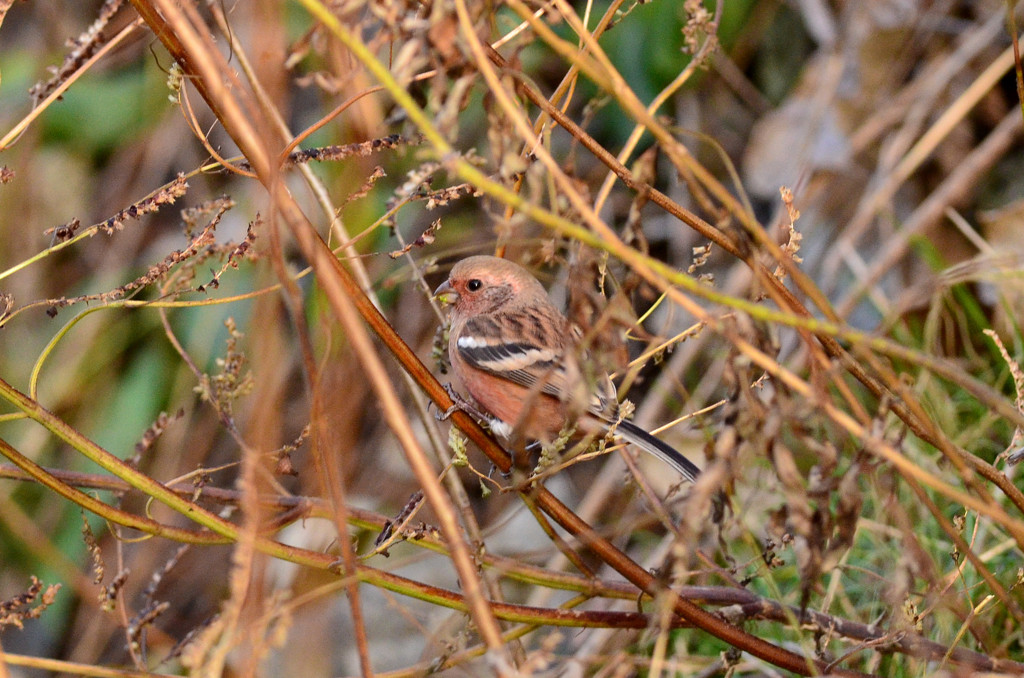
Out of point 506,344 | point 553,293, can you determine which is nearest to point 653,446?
point 506,344

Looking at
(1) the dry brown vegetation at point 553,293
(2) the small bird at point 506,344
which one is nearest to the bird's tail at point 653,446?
(2) the small bird at point 506,344

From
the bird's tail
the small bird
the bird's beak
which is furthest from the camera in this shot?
the bird's beak

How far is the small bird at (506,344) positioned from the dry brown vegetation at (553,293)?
252 millimetres

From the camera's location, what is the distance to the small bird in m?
3.19

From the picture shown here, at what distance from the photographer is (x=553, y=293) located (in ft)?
17.1

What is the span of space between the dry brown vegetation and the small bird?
0.83ft

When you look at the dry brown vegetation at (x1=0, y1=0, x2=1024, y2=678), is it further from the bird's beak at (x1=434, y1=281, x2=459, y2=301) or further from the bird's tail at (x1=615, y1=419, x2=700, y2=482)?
the bird's beak at (x1=434, y1=281, x2=459, y2=301)

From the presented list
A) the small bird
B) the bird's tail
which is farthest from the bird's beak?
the bird's tail

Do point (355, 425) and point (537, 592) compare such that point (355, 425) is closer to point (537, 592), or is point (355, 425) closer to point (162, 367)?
point (537, 592)

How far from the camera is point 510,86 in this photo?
1.72 metres

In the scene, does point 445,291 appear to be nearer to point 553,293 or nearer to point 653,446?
point 653,446

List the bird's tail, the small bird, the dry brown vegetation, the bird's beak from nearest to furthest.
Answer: the dry brown vegetation < the bird's tail < the small bird < the bird's beak

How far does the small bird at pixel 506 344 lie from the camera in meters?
3.19

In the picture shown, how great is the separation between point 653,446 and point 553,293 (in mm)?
2581
